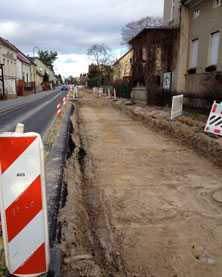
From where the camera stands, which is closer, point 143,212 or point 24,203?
point 24,203

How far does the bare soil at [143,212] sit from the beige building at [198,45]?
23.1ft

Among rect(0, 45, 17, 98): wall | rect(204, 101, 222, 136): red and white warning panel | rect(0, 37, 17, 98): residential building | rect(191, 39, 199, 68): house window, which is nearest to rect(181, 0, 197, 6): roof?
rect(191, 39, 199, 68): house window

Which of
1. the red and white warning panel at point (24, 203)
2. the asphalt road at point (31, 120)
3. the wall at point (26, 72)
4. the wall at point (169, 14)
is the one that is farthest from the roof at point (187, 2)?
the wall at point (26, 72)

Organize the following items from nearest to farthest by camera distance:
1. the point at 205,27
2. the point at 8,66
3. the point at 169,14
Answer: the point at 205,27, the point at 169,14, the point at 8,66

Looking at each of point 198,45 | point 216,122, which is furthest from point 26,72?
point 216,122

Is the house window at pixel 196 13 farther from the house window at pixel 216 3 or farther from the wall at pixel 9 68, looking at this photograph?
the wall at pixel 9 68

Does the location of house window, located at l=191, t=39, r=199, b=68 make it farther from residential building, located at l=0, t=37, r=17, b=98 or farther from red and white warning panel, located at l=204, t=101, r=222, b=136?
residential building, located at l=0, t=37, r=17, b=98

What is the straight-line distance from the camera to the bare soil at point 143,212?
8.96 feet

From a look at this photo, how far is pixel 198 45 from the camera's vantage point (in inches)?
607

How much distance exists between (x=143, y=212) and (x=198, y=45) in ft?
47.2

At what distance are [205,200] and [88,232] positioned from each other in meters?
2.20

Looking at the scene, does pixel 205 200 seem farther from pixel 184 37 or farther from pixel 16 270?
pixel 184 37

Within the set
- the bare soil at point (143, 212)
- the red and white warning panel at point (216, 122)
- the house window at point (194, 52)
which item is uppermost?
the house window at point (194, 52)

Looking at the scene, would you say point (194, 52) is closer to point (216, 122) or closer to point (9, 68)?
point (216, 122)
